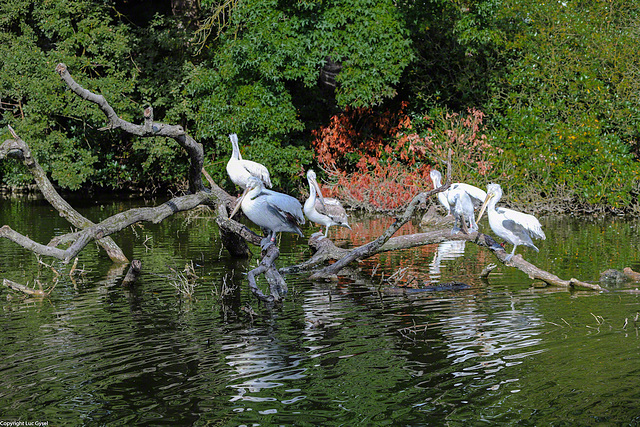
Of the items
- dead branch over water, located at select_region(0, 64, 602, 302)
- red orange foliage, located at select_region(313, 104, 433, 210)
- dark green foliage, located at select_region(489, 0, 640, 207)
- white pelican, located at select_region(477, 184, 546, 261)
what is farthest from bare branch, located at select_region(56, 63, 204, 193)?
dark green foliage, located at select_region(489, 0, 640, 207)

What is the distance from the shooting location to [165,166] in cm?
2712

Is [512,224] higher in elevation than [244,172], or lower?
lower

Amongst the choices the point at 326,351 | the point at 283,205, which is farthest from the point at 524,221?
the point at 326,351

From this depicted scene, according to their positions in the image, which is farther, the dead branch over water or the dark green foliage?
the dark green foliage

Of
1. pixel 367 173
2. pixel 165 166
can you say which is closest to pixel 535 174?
pixel 367 173

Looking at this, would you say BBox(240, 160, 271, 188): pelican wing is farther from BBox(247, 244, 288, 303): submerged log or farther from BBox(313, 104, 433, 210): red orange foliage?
BBox(313, 104, 433, 210): red orange foliage

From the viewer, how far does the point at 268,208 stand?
11.9 meters

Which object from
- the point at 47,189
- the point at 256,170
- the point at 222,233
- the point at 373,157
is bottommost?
the point at 222,233

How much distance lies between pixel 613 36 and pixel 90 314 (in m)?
18.7

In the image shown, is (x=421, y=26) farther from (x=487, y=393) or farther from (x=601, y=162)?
(x=487, y=393)

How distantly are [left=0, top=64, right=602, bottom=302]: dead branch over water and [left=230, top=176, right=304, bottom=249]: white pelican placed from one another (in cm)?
42

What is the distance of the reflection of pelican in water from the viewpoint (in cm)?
1339

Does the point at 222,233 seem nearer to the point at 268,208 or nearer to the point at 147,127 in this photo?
the point at 268,208

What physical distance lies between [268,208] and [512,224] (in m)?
3.82
